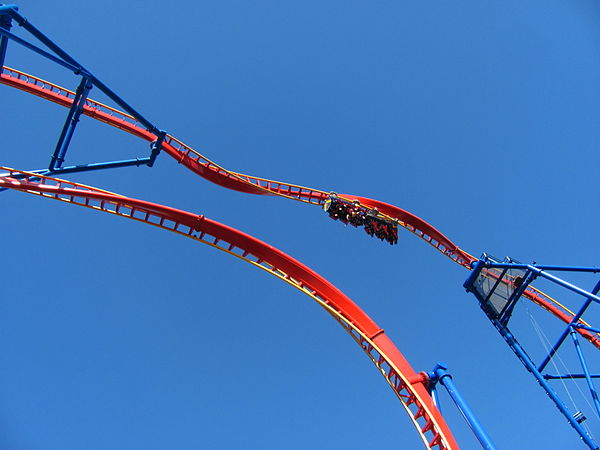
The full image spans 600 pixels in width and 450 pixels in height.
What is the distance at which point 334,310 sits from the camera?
8305 millimetres

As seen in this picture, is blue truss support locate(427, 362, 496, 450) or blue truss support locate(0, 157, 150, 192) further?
blue truss support locate(0, 157, 150, 192)

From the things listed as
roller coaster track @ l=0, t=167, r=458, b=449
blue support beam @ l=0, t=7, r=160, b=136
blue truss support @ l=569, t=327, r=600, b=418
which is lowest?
blue truss support @ l=569, t=327, r=600, b=418

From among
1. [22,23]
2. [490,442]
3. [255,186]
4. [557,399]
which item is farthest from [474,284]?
[22,23]

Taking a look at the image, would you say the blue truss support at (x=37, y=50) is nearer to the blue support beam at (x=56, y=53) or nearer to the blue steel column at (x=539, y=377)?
the blue support beam at (x=56, y=53)

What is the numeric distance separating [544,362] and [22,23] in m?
12.7

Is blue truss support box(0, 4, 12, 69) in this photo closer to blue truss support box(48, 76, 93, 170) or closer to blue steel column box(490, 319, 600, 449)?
blue truss support box(48, 76, 93, 170)

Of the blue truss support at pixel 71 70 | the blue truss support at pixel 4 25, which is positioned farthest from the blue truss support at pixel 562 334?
the blue truss support at pixel 4 25

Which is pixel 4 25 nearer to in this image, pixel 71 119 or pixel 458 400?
pixel 71 119

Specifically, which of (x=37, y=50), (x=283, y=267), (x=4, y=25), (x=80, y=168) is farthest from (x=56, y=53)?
(x=283, y=267)

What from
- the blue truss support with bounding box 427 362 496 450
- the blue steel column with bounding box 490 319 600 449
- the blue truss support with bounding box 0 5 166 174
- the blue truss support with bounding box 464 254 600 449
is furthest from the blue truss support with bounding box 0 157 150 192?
the blue steel column with bounding box 490 319 600 449

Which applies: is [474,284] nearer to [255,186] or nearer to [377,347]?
[377,347]

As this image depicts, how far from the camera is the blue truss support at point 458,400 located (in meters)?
6.44

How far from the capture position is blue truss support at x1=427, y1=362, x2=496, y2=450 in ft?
21.1

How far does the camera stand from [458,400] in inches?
281
